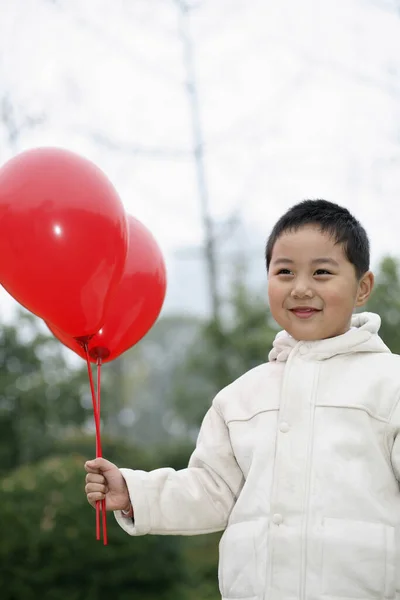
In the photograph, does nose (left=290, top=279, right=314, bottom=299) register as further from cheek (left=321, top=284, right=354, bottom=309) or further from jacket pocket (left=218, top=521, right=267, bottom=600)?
jacket pocket (left=218, top=521, right=267, bottom=600)

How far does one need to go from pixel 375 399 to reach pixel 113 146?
979 centimetres

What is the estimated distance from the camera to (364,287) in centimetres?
199

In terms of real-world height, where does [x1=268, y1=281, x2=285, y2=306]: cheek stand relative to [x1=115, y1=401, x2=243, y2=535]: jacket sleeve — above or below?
above

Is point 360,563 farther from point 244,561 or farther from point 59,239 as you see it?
point 59,239

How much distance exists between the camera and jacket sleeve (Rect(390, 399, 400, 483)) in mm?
1742

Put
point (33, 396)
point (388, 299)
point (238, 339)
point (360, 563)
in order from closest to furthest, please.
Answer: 1. point (360, 563)
2. point (388, 299)
3. point (33, 396)
4. point (238, 339)

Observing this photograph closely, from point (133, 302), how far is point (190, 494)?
1.86 feet

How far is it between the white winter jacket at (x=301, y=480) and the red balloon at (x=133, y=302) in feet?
1.27

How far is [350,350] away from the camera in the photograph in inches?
74.5

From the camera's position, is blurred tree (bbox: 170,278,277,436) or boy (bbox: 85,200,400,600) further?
blurred tree (bbox: 170,278,277,436)

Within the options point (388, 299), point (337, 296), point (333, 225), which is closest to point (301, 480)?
point (337, 296)

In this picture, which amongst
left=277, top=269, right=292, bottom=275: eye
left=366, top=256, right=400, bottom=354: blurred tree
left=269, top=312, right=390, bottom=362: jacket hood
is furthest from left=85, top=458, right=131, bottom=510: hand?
left=366, top=256, right=400, bottom=354: blurred tree

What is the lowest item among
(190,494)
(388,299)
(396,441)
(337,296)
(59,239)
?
(190,494)

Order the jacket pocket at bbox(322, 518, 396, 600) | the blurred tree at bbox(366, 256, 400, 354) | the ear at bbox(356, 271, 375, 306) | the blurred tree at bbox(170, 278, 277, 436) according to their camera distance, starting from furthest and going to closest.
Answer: the blurred tree at bbox(170, 278, 277, 436) → the blurred tree at bbox(366, 256, 400, 354) → the ear at bbox(356, 271, 375, 306) → the jacket pocket at bbox(322, 518, 396, 600)
